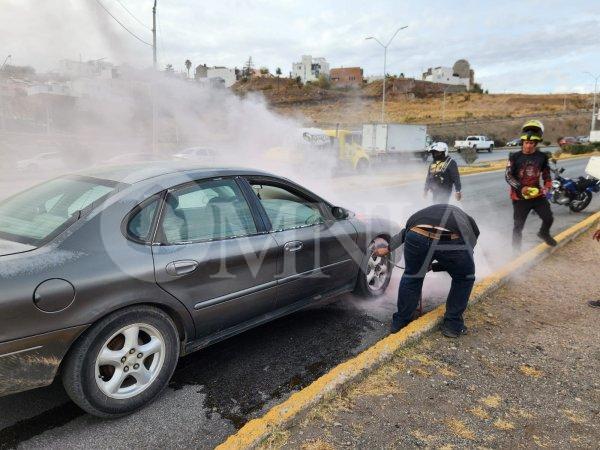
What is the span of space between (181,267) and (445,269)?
2.07m

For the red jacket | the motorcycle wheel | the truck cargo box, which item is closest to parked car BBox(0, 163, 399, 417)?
the red jacket

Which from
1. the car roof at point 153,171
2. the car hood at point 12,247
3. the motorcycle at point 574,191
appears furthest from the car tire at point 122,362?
the motorcycle at point 574,191

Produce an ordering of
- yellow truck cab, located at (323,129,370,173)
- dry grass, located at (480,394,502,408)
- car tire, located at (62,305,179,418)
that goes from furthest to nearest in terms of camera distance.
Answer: yellow truck cab, located at (323,129,370,173) → dry grass, located at (480,394,502,408) → car tire, located at (62,305,179,418)

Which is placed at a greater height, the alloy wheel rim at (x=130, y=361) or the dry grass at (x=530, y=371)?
the alloy wheel rim at (x=130, y=361)

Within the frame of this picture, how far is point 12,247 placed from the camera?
2516mm

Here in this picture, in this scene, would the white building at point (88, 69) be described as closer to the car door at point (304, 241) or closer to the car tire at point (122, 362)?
the car door at point (304, 241)

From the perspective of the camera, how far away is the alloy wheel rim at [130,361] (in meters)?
2.61

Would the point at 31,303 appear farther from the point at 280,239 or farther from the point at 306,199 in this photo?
the point at 306,199

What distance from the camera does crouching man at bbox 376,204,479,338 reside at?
3621 mm

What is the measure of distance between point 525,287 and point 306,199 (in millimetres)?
2748

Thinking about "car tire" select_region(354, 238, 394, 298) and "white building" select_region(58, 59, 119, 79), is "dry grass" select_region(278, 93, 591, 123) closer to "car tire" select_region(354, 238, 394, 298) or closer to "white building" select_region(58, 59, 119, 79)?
"white building" select_region(58, 59, 119, 79)

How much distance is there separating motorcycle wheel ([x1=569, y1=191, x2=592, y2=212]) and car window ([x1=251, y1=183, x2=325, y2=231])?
924 cm

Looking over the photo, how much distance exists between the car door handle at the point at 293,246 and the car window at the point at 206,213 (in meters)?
0.29

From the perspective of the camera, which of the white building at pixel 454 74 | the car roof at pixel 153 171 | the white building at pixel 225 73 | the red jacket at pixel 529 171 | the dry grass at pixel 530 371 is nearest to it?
the car roof at pixel 153 171
